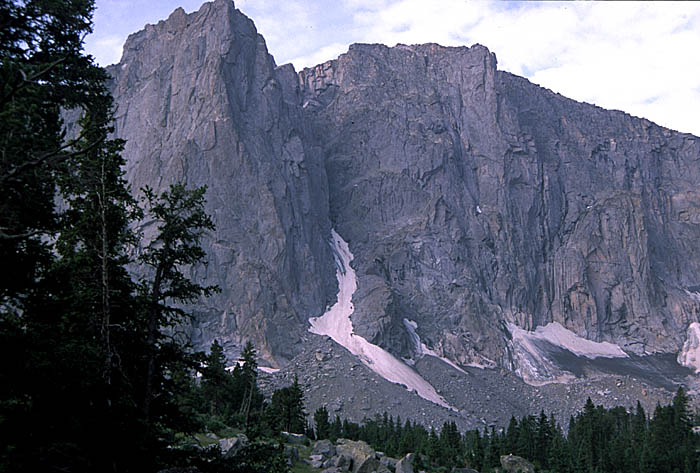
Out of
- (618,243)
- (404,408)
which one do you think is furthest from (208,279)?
(618,243)

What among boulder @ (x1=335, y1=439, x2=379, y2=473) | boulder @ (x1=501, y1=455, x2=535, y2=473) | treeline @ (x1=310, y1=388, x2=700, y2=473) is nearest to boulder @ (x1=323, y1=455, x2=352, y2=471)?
boulder @ (x1=335, y1=439, x2=379, y2=473)

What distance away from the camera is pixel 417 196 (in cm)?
18788

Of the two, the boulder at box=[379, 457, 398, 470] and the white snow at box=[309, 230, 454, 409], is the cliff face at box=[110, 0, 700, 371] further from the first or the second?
the boulder at box=[379, 457, 398, 470]

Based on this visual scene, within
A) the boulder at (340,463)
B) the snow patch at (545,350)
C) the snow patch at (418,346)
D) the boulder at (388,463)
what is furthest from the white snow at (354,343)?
the boulder at (340,463)

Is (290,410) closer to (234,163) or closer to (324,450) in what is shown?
(324,450)

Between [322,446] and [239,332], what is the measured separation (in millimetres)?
101999

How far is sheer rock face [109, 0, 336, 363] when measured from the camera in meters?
144

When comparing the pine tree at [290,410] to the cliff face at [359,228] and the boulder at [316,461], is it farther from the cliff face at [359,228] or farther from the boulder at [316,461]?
the cliff face at [359,228]

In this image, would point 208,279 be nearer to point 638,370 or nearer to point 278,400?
point 278,400

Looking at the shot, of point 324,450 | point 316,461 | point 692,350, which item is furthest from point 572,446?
point 692,350

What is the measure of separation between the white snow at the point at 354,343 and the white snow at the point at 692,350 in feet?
275

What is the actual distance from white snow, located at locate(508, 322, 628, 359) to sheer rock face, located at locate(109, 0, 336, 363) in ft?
190

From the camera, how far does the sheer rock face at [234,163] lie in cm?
14450

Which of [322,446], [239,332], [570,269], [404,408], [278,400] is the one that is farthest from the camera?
[570,269]
